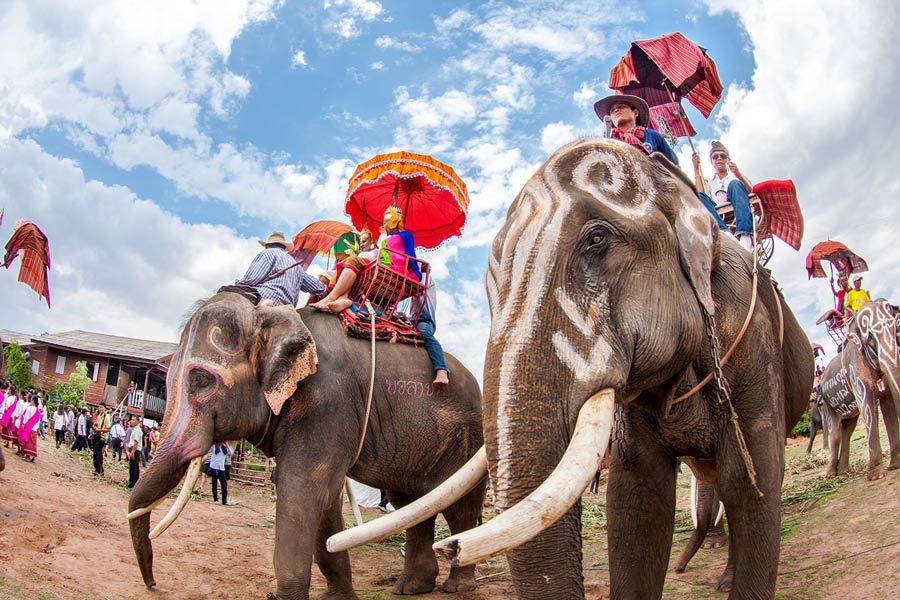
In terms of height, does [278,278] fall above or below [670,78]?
below

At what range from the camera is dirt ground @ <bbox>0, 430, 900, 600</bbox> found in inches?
206

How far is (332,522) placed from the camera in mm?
6051

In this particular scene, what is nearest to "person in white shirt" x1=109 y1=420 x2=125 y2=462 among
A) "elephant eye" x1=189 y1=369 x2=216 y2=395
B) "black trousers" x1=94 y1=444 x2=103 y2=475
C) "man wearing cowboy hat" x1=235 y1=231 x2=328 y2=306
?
"black trousers" x1=94 y1=444 x2=103 y2=475

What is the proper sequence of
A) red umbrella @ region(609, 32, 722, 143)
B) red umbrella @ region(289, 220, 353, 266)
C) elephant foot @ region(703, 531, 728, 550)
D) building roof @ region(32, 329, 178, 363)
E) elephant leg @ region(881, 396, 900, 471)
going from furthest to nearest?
building roof @ region(32, 329, 178, 363) < red umbrella @ region(289, 220, 353, 266) < elephant leg @ region(881, 396, 900, 471) < elephant foot @ region(703, 531, 728, 550) < red umbrella @ region(609, 32, 722, 143)

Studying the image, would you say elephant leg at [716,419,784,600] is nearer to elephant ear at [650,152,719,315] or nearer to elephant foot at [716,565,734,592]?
elephant ear at [650,152,719,315]

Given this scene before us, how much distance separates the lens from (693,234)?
→ 10.2 ft

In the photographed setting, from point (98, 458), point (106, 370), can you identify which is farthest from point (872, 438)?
point (106, 370)

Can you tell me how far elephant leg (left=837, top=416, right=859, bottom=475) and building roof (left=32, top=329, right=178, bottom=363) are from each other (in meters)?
34.4

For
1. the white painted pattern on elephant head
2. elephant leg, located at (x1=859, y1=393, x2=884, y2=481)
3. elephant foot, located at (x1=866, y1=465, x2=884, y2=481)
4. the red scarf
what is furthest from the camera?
elephant leg, located at (x1=859, y1=393, x2=884, y2=481)

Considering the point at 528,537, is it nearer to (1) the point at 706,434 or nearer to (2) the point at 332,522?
(1) the point at 706,434

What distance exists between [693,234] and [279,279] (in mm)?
4655

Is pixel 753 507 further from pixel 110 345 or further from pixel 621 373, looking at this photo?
pixel 110 345

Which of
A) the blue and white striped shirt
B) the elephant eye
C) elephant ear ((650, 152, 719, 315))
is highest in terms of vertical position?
the blue and white striped shirt

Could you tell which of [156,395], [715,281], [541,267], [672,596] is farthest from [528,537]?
[156,395]
